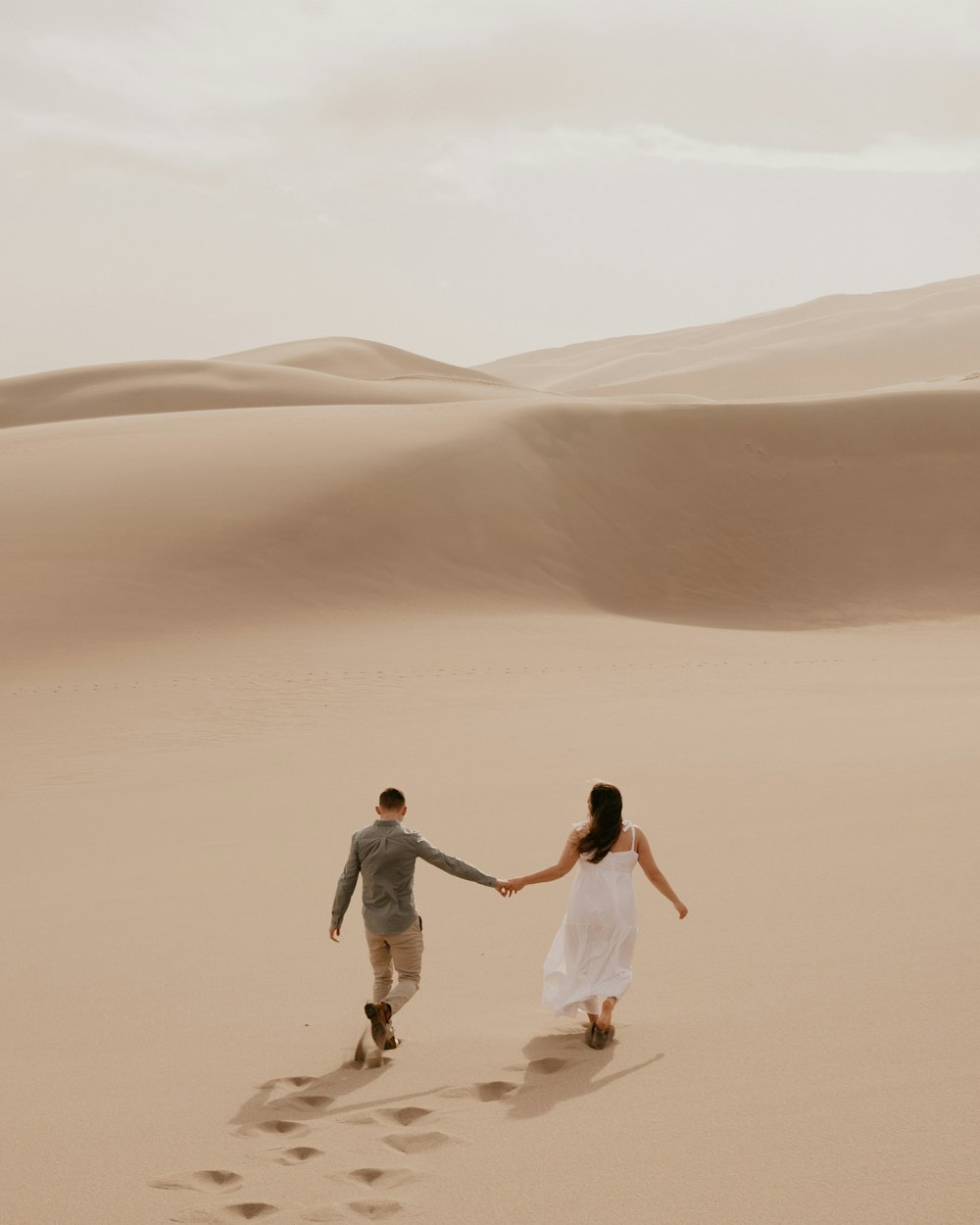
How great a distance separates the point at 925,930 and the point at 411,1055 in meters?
2.65

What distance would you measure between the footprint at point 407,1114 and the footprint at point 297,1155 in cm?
34

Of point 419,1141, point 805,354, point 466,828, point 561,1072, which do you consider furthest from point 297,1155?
point 805,354

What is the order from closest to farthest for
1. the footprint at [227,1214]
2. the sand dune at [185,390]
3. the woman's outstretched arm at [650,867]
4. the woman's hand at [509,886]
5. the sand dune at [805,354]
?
the footprint at [227,1214] < the woman's outstretched arm at [650,867] < the woman's hand at [509,886] < the sand dune at [185,390] < the sand dune at [805,354]

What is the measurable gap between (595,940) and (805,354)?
4523 inches

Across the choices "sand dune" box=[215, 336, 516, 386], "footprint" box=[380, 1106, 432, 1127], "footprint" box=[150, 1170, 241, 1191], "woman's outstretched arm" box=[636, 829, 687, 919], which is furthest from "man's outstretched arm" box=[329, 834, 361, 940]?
"sand dune" box=[215, 336, 516, 386]

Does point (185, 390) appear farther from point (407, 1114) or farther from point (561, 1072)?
point (407, 1114)

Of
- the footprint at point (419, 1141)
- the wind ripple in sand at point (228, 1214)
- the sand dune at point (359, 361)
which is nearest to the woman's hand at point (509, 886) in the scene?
the footprint at point (419, 1141)

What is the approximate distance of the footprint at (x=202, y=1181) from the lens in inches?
159

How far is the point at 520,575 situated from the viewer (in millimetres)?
25688

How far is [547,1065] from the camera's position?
502 cm

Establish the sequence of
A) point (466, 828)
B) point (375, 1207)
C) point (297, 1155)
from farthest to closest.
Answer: point (466, 828) → point (297, 1155) → point (375, 1207)

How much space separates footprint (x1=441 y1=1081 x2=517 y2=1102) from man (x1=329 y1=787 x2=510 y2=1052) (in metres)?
0.65

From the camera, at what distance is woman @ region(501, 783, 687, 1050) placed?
5324 mm

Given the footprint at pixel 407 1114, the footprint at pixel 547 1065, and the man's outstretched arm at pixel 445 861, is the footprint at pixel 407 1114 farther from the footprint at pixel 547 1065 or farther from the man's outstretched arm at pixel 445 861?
the man's outstretched arm at pixel 445 861
